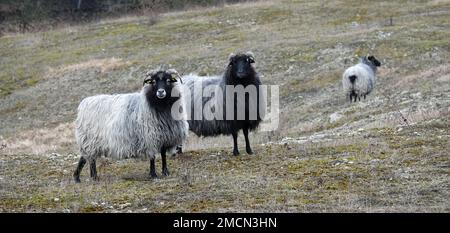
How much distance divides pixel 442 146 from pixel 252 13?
137ft

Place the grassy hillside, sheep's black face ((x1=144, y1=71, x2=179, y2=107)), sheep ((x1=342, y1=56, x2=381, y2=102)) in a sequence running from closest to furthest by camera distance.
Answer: the grassy hillside < sheep's black face ((x1=144, y1=71, x2=179, y2=107)) < sheep ((x1=342, y1=56, x2=381, y2=102))

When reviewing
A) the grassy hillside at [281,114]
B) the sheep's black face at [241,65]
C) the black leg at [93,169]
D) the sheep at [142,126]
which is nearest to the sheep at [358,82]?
the grassy hillside at [281,114]

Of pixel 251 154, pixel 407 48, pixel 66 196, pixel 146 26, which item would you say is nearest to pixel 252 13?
pixel 146 26

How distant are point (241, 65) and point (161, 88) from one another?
2915 mm

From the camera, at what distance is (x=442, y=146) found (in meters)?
13.3

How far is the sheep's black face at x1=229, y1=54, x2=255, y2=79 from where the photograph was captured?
51.3 feet

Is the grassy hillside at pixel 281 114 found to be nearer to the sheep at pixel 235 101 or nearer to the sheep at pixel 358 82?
the sheep at pixel 235 101

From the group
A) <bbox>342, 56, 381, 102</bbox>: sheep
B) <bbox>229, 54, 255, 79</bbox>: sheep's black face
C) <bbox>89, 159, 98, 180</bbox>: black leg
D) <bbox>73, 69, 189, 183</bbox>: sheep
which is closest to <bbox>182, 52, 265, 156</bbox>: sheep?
<bbox>229, 54, 255, 79</bbox>: sheep's black face

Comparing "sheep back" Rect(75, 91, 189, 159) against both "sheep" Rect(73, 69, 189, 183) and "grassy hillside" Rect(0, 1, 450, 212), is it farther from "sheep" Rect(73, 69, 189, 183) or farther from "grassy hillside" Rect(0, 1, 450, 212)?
"grassy hillside" Rect(0, 1, 450, 212)

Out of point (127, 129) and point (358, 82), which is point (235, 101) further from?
point (358, 82)

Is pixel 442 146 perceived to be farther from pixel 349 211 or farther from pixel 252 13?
pixel 252 13

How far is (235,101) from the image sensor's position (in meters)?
16.2
